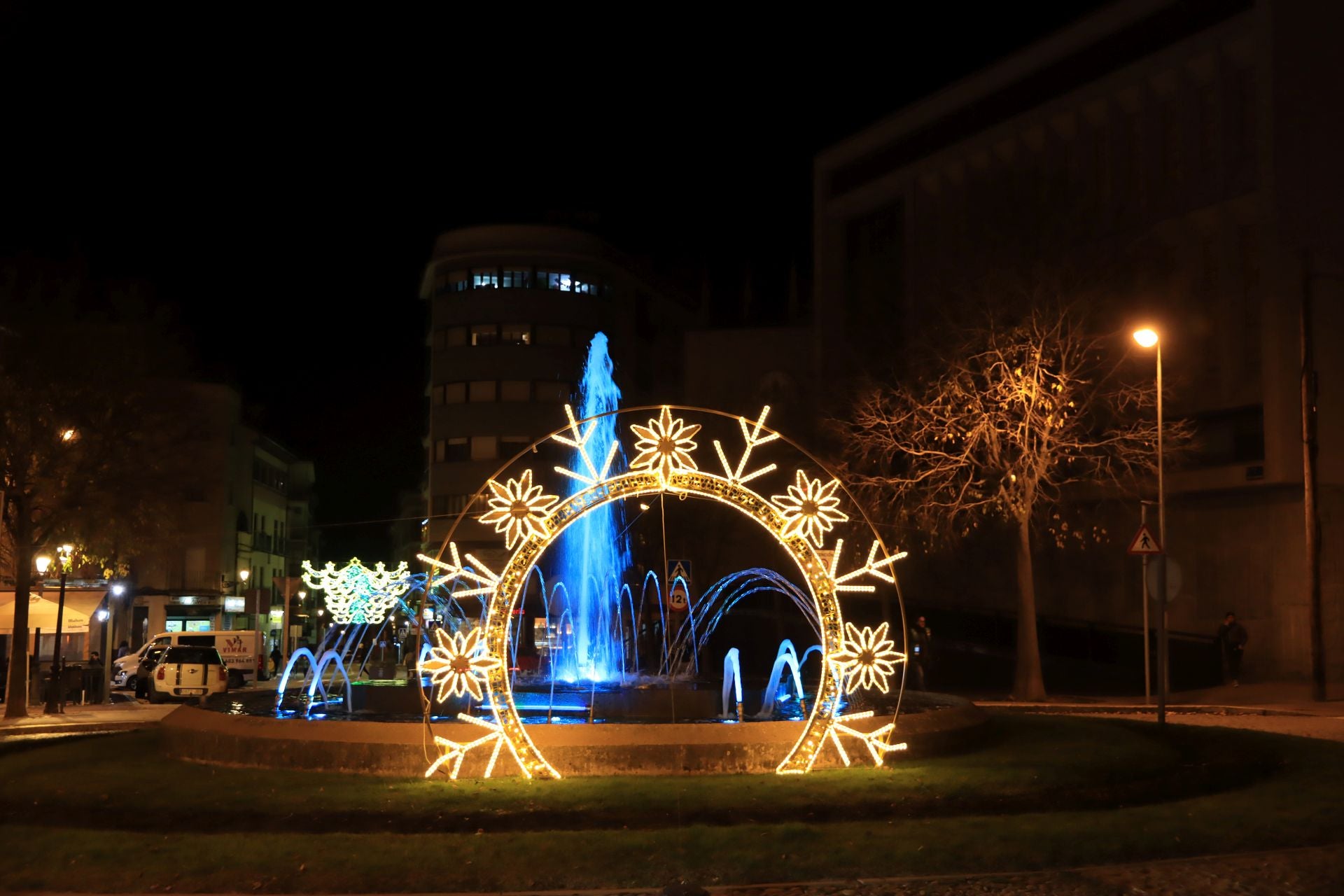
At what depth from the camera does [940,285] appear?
43750 millimetres

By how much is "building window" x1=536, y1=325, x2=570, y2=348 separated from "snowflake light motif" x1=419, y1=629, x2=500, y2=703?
66635 millimetres

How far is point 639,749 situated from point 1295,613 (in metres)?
27.4

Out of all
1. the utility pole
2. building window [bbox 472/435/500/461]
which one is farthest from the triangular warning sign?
building window [bbox 472/435/500/461]

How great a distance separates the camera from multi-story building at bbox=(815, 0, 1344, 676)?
37312 millimetres

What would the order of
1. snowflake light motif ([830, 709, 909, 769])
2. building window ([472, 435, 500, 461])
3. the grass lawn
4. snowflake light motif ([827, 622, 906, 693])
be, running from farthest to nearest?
building window ([472, 435, 500, 461]) → snowflake light motif ([830, 709, 909, 769]) → snowflake light motif ([827, 622, 906, 693]) → the grass lawn

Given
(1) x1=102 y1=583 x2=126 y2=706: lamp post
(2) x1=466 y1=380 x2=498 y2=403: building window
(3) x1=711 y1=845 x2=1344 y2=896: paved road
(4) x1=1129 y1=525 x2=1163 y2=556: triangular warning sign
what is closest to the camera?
(3) x1=711 y1=845 x2=1344 y2=896: paved road

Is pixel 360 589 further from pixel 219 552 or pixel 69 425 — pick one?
pixel 219 552

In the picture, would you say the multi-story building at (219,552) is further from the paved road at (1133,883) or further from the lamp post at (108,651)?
the paved road at (1133,883)

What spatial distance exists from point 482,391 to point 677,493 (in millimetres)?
66510

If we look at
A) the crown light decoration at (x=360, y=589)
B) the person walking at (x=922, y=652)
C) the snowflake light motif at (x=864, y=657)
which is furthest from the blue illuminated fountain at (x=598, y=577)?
the snowflake light motif at (x=864, y=657)

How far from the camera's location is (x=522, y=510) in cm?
1548

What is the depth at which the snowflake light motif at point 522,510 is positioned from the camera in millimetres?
15414


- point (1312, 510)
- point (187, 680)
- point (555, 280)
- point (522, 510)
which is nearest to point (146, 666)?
point (187, 680)

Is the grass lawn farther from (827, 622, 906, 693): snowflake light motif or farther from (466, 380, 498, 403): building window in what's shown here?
(466, 380, 498, 403): building window
